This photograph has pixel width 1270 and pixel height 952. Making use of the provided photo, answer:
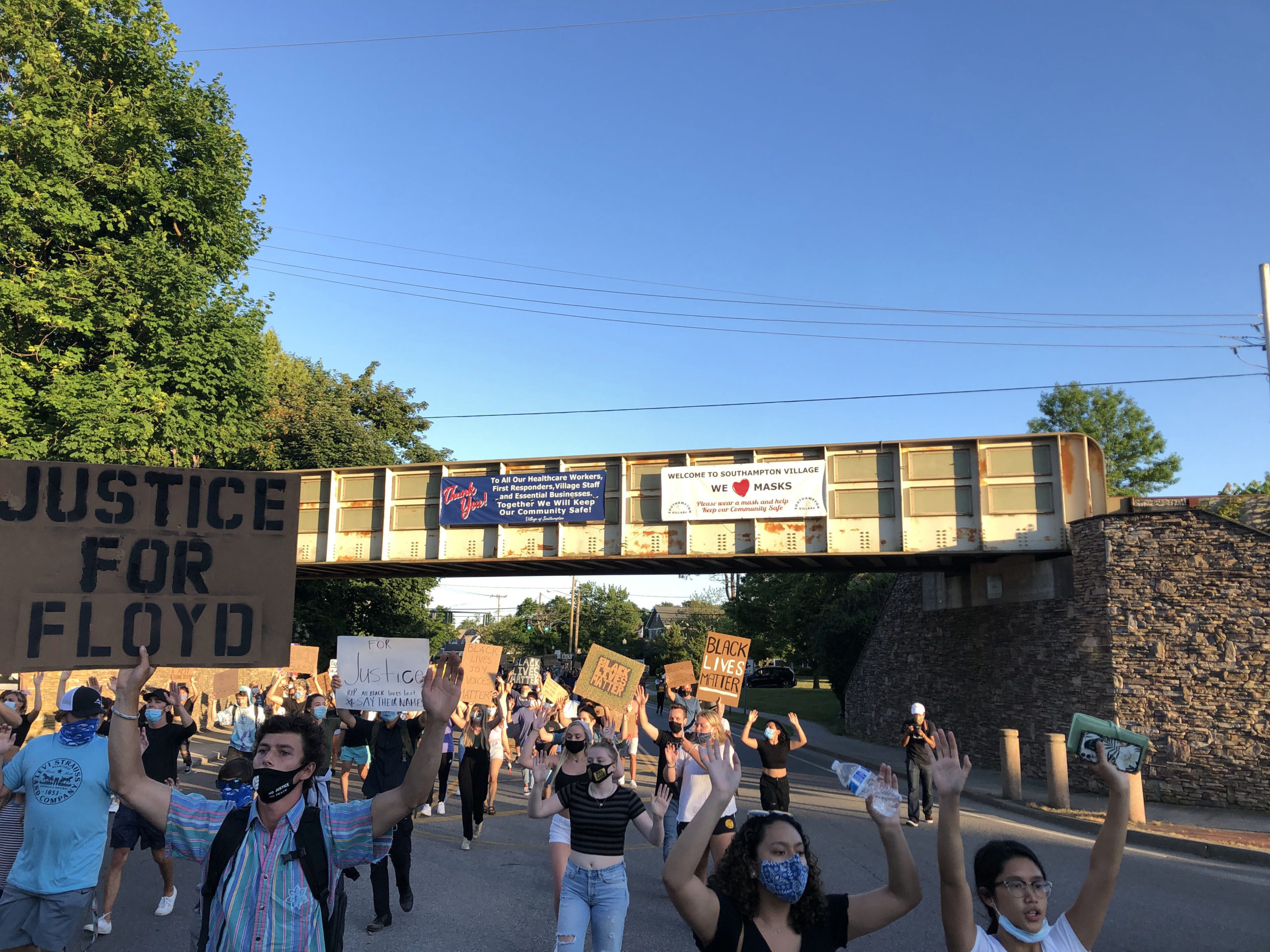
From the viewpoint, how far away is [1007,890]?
10.7ft

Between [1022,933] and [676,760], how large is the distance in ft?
20.9

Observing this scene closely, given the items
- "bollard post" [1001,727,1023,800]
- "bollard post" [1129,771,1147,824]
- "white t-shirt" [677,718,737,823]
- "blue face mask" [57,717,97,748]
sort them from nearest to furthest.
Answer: "blue face mask" [57,717,97,748] → "white t-shirt" [677,718,737,823] → "bollard post" [1129,771,1147,824] → "bollard post" [1001,727,1023,800]

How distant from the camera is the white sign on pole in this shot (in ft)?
34.2

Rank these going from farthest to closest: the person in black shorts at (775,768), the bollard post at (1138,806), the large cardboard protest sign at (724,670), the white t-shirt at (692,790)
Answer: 1. the large cardboard protest sign at (724,670)
2. the bollard post at (1138,806)
3. the person in black shorts at (775,768)
4. the white t-shirt at (692,790)

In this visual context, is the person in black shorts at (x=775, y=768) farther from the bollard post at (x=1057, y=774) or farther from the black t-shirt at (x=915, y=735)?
the bollard post at (x=1057, y=774)

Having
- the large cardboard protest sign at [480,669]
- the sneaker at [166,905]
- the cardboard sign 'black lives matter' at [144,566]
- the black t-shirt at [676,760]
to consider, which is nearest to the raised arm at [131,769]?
the cardboard sign 'black lives matter' at [144,566]

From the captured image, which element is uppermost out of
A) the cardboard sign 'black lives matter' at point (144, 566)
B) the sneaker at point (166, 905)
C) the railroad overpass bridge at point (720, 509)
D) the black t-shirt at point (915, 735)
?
the railroad overpass bridge at point (720, 509)

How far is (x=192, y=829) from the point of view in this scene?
3262 mm

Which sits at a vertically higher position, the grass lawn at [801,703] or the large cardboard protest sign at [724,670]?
the large cardboard protest sign at [724,670]

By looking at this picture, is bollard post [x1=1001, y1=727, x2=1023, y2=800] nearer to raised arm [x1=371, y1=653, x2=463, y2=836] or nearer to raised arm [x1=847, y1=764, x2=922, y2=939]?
raised arm [x1=847, y1=764, x2=922, y2=939]

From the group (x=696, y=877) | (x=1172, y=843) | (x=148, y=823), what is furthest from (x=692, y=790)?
(x=1172, y=843)

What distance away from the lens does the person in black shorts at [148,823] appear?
7309 millimetres

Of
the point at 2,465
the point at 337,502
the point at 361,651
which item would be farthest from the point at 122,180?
the point at 2,465

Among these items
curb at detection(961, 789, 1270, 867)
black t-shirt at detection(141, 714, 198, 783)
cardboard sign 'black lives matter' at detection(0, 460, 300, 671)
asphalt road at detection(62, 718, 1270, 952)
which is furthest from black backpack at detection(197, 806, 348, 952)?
curb at detection(961, 789, 1270, 867)
